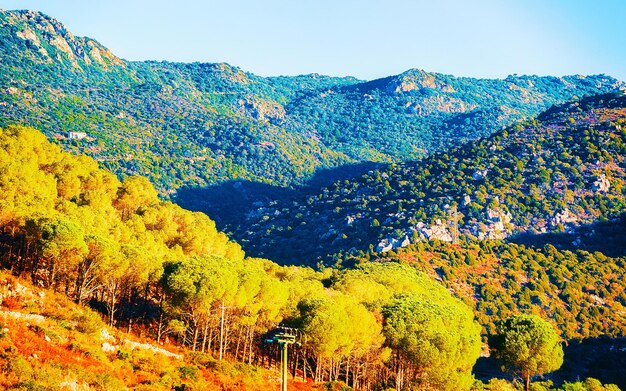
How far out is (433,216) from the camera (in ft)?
389

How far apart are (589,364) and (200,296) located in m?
61.7

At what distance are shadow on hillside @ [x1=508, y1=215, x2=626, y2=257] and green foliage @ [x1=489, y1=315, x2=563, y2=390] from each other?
208 feet

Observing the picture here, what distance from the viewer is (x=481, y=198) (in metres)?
123

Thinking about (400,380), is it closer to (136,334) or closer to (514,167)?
(136,334)

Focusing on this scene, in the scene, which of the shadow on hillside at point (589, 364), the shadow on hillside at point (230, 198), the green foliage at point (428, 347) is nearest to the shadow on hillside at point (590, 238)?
the shadow on hillside at point (589, 364)

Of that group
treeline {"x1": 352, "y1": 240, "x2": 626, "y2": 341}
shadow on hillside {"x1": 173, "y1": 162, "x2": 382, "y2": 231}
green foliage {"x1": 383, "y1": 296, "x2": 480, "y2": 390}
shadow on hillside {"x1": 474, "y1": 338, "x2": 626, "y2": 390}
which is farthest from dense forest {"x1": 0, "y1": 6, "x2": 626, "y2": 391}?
shadow on hillside {"x1": 173, "y1": 162, "x2": 382, "y2": 231}

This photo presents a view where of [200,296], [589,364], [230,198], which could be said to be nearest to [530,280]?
[589,364]

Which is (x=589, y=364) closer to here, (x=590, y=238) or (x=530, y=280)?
(x=530, y=280)

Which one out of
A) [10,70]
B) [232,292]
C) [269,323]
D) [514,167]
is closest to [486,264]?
[514,167]

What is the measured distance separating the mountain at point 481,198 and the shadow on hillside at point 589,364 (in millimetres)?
36345

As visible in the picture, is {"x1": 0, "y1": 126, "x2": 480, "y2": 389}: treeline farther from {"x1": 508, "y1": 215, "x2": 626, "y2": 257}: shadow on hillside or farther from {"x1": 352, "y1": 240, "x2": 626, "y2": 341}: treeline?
{"x1": 508, "y1": 215, "x2": 626, "y2": 257}: shadow on hillside

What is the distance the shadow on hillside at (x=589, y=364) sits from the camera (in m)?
74.6

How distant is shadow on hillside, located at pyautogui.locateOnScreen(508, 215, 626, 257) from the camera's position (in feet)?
368

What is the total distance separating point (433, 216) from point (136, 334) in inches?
3430
